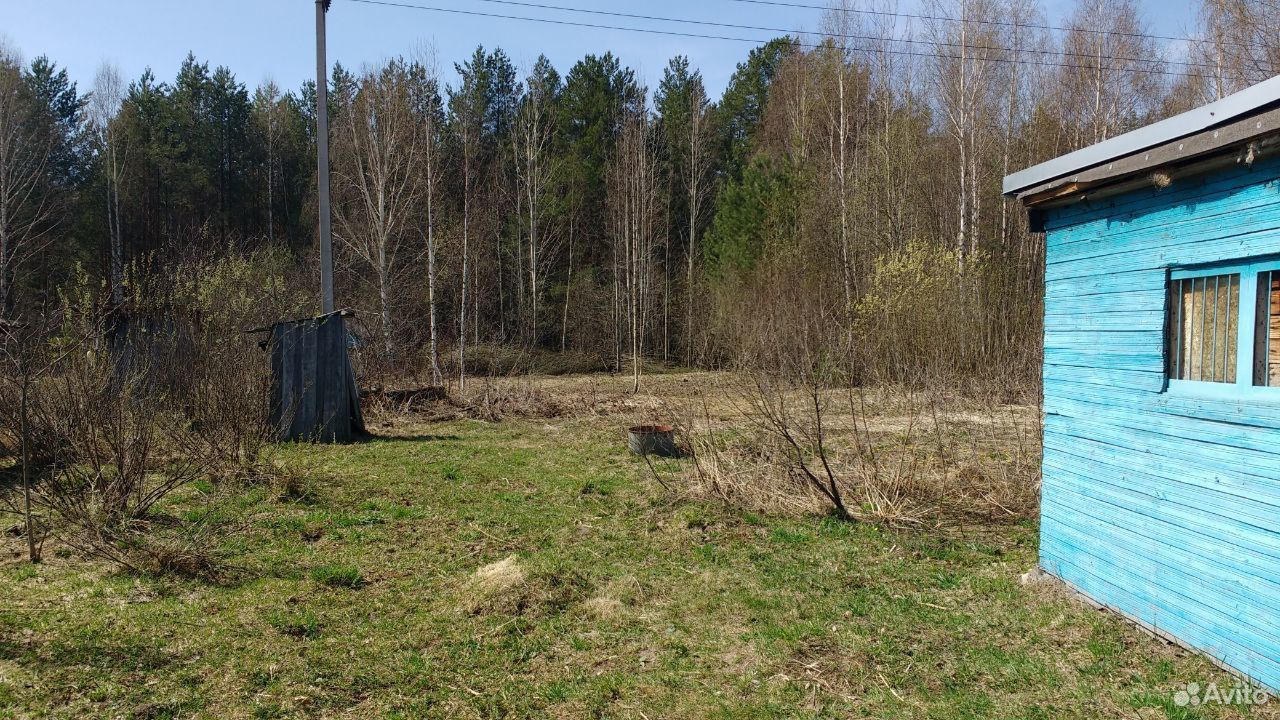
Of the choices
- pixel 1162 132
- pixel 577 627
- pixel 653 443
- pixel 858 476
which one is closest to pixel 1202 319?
pixel 1162 132

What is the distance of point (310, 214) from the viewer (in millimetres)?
29859

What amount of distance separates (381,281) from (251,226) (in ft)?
54.6

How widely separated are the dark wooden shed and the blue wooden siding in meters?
9.28

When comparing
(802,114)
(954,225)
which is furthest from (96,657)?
(802,114)

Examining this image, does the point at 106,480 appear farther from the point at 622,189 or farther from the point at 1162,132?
the point at 622,189

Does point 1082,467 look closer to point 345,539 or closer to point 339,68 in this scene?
point 345,539

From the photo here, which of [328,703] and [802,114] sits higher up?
[802,114]

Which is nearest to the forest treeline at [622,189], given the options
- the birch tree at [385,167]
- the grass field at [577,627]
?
the birch tree at [385,167]

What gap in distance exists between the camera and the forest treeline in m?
17.0

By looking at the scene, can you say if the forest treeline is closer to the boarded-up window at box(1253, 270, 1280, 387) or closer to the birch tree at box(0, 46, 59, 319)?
the birch tree at box(0, 46, 59, 319)

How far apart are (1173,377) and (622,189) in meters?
23.5

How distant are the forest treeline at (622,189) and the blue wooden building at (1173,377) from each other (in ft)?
18.3

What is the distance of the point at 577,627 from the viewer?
4.49 meters

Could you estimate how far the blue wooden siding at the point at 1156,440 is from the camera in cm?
340
